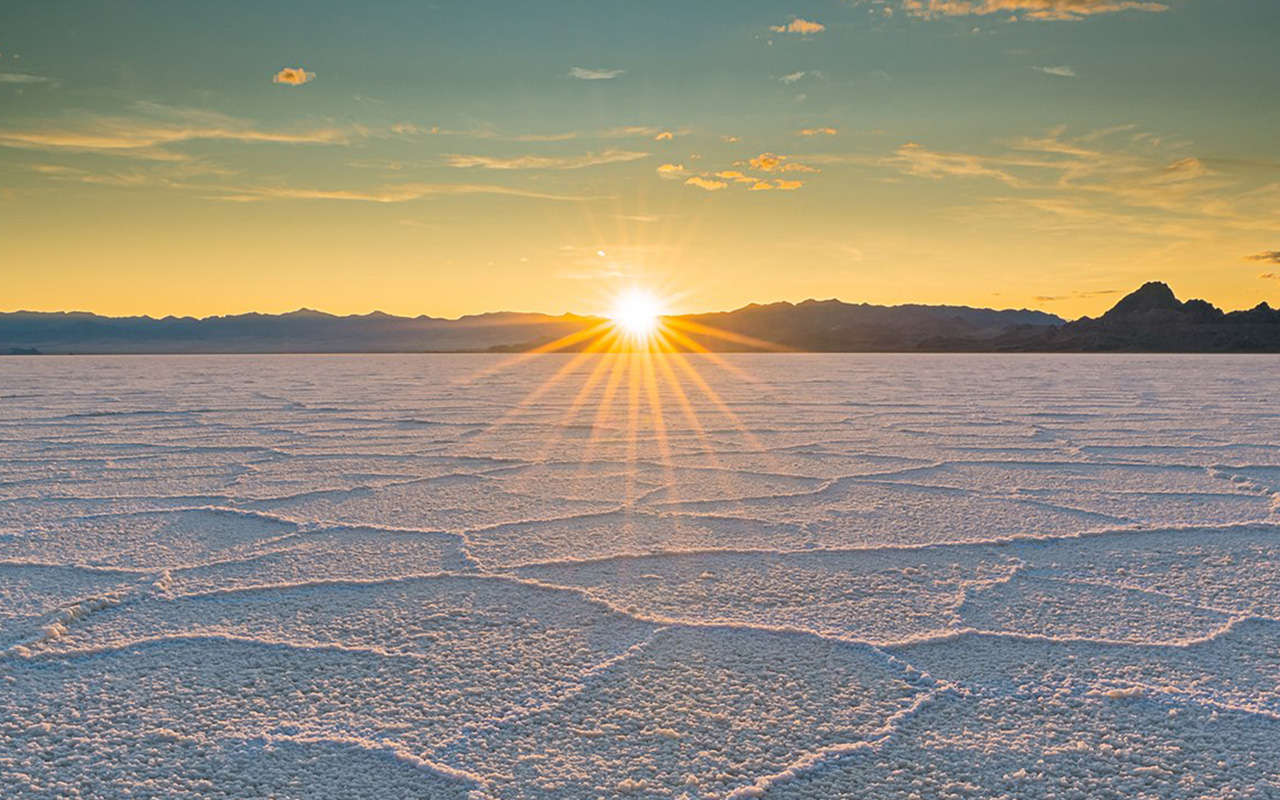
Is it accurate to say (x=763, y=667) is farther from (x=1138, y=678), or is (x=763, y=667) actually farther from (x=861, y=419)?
(x=861, y=419)

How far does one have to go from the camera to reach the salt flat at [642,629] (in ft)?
4.92

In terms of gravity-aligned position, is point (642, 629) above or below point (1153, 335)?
below

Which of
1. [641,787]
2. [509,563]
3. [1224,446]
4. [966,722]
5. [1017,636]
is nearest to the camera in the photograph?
[641,787]

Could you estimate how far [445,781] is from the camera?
1.44 m

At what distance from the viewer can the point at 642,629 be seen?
214 centimetres

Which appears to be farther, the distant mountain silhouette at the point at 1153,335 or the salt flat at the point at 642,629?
the distant mountain silhouette at the point at 1153,335

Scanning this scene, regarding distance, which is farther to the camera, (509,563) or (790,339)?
(790,339)

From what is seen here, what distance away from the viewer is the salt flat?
1499mm

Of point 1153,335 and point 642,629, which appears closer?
point 642,629

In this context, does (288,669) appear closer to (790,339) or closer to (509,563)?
(509,563)

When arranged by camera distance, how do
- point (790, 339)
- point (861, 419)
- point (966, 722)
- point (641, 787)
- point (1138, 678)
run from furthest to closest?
point (790, 339) → point (861, 419) → point (1138, 678) → point (966, 722) → point (641, 787)

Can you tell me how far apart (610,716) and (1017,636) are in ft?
3.44

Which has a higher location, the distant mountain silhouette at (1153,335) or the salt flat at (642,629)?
the distant mountain silhouette at (1153,335)

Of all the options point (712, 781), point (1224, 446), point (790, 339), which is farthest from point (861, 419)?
point (790, 339)
